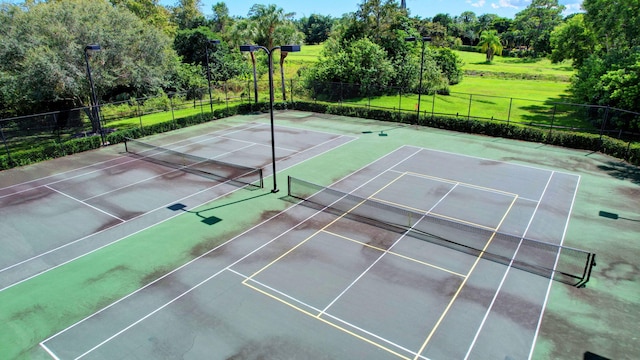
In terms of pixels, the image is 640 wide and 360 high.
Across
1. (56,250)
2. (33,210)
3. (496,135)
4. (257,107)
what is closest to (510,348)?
(56,250)

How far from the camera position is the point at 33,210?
18.5m

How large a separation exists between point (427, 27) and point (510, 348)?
6752cm

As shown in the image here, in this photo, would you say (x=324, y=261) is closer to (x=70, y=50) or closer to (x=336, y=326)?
(x=336, y=326)

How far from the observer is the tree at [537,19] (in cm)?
9994

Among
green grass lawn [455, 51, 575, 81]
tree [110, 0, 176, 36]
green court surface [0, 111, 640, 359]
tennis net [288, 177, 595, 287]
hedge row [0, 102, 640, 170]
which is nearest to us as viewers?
green court surface [0, 111, 640, 359]

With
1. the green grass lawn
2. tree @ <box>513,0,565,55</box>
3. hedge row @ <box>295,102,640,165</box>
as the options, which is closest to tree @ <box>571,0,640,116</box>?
hedge row @ <box>295,102,640,165</box>

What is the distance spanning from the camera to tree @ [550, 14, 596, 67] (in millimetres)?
42031

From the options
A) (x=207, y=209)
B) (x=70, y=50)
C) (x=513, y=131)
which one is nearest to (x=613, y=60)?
(x=513, y=131)

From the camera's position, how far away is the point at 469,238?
15.1 meters

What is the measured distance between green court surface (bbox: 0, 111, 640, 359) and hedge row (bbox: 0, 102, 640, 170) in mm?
1209

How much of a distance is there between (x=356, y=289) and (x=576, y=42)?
145 ft

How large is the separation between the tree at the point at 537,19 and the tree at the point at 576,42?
58533mm

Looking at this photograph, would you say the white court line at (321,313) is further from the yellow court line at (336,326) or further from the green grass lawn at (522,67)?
the green grass lawn at (522,67)

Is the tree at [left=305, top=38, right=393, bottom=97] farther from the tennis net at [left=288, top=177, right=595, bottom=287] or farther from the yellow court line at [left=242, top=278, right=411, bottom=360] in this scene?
the yellow court line at [left=242, top=278, right=411, bottom=360]
